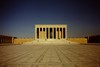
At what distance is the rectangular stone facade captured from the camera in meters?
53.3

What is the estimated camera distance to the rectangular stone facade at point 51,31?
2099 inches

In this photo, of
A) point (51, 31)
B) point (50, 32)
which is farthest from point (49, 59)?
point (51, 31)

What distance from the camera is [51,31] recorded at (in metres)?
55.0

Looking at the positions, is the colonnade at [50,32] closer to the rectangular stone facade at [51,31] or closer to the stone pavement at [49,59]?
the rectangular stone facade at [51,31]

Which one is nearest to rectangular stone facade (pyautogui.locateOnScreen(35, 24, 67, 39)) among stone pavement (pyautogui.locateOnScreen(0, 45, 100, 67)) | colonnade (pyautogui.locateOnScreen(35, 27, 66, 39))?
colonnade (pyautogui.locateOnScreen(35, 27, 66, 39))

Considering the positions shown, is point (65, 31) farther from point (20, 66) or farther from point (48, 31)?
point (20, 66)

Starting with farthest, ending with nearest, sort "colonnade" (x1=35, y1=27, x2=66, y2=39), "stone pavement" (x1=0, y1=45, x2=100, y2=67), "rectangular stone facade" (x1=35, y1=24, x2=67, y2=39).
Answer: "colonnade" (x1=35, y1=27, x2=66, y2=39) < "rectangular stone facade" (x1=35, y1=24, x2=67, y2=39) < "stone pavement" (x1=0, y1=45, x2=100, y2=67)

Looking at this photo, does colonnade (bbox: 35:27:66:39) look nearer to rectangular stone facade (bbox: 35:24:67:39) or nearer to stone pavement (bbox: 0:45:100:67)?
rectangular stone facade (bbox: 35:24:67:39)

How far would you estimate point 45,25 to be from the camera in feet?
175

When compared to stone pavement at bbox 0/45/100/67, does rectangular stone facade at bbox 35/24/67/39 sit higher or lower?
higher

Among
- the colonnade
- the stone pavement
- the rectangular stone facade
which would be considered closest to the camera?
the stone pavement

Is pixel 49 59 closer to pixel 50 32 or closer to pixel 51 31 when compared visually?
pixel 50 32

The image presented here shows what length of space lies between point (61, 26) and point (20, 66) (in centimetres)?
4726

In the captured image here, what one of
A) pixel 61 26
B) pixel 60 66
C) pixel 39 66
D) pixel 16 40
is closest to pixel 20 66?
pixel 39 66
